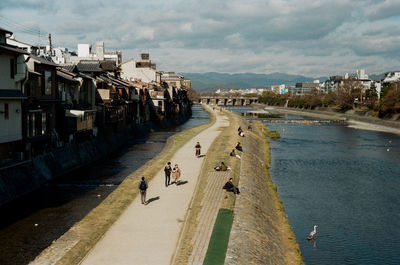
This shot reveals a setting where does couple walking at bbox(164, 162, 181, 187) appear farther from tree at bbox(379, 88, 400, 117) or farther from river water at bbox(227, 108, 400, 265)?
tree at bbox(379, 88, 400, 117)

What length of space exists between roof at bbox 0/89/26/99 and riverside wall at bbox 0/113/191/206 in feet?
17.7

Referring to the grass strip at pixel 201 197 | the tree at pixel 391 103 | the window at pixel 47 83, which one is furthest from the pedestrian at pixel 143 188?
the tree at pixel 391 103

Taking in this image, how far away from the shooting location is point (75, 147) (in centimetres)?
4388

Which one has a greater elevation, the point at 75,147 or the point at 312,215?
the point at 75,147

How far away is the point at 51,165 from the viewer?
3741 cm

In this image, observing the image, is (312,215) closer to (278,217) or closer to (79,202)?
(278,217)

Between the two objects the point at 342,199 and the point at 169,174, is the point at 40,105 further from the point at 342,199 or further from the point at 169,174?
the point at 342,199

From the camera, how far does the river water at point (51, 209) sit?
72.7 feet

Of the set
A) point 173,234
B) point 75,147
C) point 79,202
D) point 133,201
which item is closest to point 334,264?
point 173,234

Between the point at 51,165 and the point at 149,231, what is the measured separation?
19.8 meters

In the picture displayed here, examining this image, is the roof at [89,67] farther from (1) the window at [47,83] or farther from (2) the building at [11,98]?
(2) the building at [11,98]

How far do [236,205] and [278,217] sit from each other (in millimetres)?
4275

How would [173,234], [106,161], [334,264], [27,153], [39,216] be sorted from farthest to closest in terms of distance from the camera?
[106,161], [27,153], [39,216], [334,264], [173,234]

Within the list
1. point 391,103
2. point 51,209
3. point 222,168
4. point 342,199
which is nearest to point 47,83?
point 51,209
